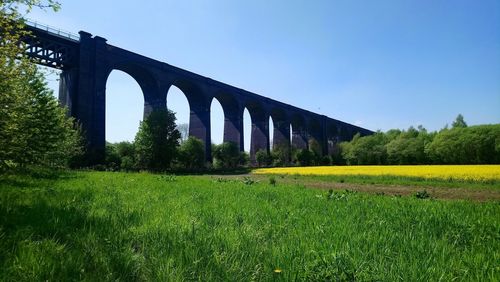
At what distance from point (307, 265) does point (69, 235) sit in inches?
106

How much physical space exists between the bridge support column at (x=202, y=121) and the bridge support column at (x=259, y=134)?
20.1 m

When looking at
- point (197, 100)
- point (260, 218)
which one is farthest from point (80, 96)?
point (260, 218)

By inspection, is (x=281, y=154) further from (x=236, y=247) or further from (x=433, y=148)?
(x=236, y=247)

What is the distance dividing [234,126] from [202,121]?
36.3 feet

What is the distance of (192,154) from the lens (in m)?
54.8

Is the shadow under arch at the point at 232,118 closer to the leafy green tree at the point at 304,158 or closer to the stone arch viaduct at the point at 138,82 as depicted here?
the stone arch viaduct at the point at 138,82

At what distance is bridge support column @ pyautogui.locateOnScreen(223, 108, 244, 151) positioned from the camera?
69125mm

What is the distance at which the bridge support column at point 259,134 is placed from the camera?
258 feet

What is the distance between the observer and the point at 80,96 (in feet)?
130

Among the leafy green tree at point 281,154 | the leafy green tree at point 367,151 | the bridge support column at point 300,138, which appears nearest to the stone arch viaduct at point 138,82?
the leafy green tree at point 281,154

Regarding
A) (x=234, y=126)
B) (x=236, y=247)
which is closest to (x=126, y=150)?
(x=234, y=126)

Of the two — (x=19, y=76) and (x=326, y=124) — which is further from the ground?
(x=326, y=124)

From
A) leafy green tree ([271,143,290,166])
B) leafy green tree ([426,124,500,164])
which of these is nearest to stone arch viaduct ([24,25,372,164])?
leafy green tree ([271,143,290,166])

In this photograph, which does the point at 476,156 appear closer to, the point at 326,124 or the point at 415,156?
the point at 415,156
